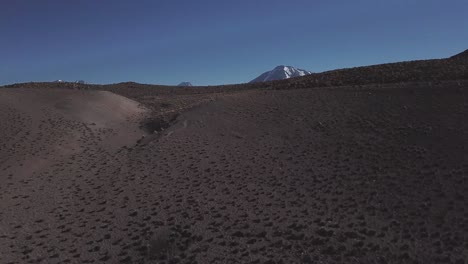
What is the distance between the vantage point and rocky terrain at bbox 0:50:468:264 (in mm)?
18078

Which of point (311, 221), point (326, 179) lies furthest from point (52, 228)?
point (326, 179)

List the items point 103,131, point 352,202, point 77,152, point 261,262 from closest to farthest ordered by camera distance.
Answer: point 261,262, point 352,202, point 77,152, point 103,131

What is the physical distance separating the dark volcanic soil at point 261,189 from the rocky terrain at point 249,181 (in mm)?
83

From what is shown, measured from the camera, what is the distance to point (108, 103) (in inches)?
1834

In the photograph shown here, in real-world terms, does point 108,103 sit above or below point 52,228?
above

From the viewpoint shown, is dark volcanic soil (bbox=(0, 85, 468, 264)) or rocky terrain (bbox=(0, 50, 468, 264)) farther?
rocky terrain (bbox=(0, 50, 468, 264))

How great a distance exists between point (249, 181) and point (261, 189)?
54.9 inches

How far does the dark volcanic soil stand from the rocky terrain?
0.08 metres

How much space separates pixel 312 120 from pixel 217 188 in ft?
40.6

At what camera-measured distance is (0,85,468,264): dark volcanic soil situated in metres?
17.9

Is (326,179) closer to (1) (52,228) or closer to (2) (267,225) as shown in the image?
(2) (267,225)

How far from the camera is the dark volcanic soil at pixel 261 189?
58.7ft

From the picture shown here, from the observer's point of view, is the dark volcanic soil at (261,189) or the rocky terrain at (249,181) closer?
the dark volcanic soil at (261,189)

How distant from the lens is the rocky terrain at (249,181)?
59.3 ft
